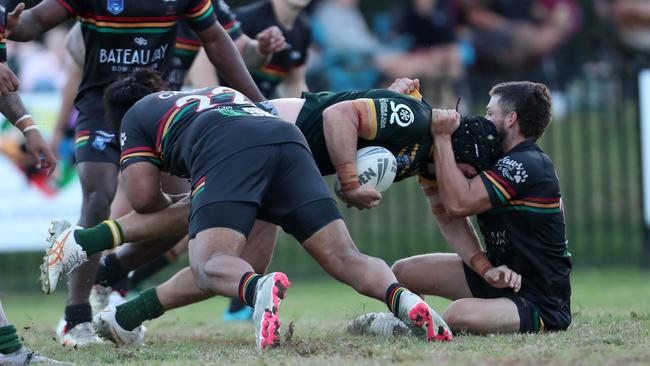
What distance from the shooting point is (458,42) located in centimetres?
1598

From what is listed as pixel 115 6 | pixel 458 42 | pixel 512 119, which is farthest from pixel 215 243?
pixel 458 42

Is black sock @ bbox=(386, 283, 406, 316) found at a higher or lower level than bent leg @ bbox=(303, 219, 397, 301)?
lower

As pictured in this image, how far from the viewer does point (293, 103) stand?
6.74m

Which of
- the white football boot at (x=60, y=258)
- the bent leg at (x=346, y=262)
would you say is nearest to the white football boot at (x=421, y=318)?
the bent leg at (x=346, y=262)

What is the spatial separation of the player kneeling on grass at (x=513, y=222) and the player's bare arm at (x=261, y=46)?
1801 mm

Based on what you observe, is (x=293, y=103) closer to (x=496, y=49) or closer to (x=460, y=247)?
(x=460, y=247)

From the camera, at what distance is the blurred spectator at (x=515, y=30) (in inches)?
642

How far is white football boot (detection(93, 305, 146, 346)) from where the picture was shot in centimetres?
636

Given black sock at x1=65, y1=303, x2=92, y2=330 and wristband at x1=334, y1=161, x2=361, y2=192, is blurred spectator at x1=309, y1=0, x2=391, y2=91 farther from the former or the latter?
wristband at x1=334, y1=161, x2=361, y2=192

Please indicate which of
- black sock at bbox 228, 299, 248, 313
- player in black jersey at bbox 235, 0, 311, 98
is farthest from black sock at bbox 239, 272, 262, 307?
player in black jersey at bbox 235, 0, 311, 98

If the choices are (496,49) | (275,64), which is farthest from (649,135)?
(275,64)

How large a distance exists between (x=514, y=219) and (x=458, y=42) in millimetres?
9686

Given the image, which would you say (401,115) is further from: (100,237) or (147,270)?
(147,270)

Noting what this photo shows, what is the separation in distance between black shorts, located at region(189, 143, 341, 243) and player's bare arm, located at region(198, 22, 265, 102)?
1.46 meters
